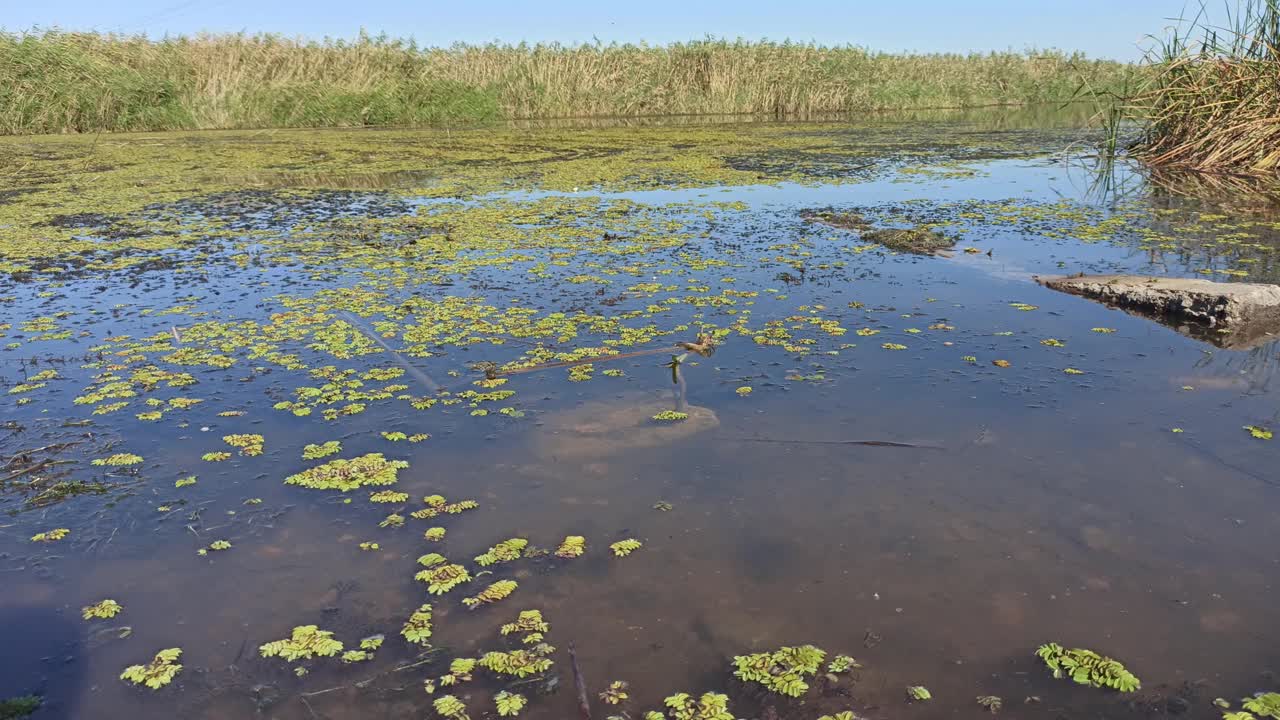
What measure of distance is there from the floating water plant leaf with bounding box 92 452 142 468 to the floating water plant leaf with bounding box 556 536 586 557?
5.36ft

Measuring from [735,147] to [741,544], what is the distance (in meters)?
11.1

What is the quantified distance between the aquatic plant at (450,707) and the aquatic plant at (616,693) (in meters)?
0.30

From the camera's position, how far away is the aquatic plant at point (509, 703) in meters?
1.78

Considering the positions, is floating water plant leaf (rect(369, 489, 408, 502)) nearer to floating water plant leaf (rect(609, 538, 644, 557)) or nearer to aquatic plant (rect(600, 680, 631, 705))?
floating water plant leaf (rect(609, 538, 644, 557))

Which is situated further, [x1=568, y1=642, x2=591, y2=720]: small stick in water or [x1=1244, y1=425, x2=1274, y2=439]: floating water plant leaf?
[x1=1244, y1=425, x2=1274, y2=439]: floating water plant leaf

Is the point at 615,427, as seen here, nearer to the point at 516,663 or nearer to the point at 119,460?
the point at 516,663

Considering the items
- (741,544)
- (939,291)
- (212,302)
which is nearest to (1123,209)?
(939,291)

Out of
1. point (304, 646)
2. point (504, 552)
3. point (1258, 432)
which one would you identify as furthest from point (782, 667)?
point (1258, 432)

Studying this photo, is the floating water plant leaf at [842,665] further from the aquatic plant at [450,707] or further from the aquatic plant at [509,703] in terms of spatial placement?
the aquatic plant at [450,707]

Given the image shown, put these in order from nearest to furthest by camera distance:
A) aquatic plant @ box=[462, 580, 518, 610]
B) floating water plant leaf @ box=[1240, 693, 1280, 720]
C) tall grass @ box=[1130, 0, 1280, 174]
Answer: floating water plant leaf @ box=[1240, 693, 1280, 720] → aquatic plant @ box=[462, 580, 518, 610] → tall grass @ box=[1130, 0, 1280, 174]

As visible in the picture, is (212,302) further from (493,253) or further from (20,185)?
(20,185)

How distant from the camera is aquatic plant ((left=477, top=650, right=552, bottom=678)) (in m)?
1.88

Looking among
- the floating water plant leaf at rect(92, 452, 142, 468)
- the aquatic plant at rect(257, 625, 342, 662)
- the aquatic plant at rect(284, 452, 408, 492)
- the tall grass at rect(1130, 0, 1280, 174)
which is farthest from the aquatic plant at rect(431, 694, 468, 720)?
the tall grass at rect(1130, 0, 1280, 174)

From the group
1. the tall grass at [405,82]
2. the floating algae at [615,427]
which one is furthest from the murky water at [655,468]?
the tall grass at [405,82]
